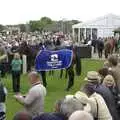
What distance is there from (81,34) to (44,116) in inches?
2236

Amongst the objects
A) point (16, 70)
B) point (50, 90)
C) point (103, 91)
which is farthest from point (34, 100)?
point (50, 90)

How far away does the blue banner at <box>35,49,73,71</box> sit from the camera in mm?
20812

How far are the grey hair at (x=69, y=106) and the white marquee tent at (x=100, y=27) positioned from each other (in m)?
51.9

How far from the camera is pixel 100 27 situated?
197 feet

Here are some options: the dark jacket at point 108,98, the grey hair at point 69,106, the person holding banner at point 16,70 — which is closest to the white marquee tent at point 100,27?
the person holding banner at point 16,70

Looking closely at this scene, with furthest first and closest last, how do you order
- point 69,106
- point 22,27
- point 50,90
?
point 22,27 < point 50,90 < point 69,106

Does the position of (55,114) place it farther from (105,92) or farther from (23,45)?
(23,45)

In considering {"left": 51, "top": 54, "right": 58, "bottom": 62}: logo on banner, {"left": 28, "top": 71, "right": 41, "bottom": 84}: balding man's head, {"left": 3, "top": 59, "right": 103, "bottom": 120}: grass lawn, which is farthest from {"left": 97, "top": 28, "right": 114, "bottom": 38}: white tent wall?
{"left": 28, "top": 71, "right": 41, "bottom": 84}: balding man's head

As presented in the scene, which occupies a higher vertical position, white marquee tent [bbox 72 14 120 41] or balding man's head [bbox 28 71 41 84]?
balding man's head [bbox 28 71 41 84]

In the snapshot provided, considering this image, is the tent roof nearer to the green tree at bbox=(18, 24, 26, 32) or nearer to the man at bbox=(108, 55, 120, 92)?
the man at bbox=(108, 55, 120, 92)

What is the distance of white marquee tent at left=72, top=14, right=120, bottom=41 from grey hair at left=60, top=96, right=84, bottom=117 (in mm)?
51881

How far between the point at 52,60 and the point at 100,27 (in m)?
39.4

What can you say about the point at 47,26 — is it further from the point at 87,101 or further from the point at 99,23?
→ the point at 87,101

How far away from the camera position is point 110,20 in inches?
2414
